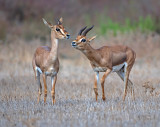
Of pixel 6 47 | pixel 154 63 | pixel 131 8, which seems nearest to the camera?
pixel 154 63

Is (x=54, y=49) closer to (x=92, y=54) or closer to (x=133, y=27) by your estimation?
(x=92, y=54)

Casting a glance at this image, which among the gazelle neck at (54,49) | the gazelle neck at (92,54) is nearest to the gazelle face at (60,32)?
the gazelle neck at (54,49)

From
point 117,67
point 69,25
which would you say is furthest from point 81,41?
point 69,25

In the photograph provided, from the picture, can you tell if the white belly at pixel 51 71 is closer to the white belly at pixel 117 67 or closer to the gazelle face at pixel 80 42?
the gazelle face at pixel 80 42

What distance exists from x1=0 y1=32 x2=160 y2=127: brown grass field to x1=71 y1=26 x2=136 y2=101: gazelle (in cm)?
66

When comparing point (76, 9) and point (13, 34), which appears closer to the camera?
point (13, 34)

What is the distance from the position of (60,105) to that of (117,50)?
8.31ft

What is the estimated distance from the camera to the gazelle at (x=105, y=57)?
33.2 feet

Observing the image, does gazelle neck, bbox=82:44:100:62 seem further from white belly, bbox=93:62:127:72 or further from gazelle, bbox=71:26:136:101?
white belly, bbox=93:62:127:72

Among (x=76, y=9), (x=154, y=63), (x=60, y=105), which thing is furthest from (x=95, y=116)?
(x=76, y=9)

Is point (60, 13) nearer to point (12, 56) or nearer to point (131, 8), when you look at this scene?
point (131, 8)

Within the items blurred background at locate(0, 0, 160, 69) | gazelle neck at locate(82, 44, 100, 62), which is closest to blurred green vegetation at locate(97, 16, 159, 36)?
blurred background at locate(0, 0, 160, 69)

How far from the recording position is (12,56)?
60.4 ft

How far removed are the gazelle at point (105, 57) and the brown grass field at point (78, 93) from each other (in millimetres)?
659
